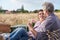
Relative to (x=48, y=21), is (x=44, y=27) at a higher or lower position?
lower

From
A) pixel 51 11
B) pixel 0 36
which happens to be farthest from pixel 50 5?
pixel 0 36

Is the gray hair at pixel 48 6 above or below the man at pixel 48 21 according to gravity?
Result: above

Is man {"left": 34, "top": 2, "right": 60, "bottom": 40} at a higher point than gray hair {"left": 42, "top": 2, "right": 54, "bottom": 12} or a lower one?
lower

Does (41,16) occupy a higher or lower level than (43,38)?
higher

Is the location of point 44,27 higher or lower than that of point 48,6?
lower

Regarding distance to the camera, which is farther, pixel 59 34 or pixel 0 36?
pixel 59 34

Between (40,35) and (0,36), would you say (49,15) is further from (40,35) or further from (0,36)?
(0,36)

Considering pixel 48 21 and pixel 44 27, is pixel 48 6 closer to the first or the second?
pixel 48 21

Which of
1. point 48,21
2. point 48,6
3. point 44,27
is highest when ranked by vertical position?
point 48,6

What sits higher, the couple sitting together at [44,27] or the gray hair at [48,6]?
the gray hair at [48,6]

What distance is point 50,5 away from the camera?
6.46 metres

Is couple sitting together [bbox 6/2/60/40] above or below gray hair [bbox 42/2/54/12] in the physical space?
below

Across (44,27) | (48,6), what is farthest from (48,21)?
(48,6)

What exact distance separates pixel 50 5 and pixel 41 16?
0.37 meters
